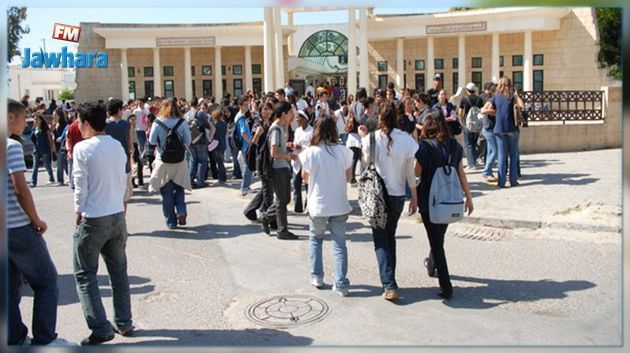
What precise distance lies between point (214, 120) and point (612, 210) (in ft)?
29.9

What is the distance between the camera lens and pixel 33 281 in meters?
5.00

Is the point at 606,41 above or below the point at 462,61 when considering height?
above

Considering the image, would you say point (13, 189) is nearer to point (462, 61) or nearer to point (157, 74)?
point (462, 61)

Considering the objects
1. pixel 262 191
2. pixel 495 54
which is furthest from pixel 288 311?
pixel 495 54

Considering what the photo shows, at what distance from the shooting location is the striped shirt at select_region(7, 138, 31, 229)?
15.8ft

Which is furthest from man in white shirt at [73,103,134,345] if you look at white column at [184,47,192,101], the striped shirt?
white column at [184,47,192,101]

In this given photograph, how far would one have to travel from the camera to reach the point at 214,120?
15.4 meters

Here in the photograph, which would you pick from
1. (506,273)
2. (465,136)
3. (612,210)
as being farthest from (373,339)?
(465,136)

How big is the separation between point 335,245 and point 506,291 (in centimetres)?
183

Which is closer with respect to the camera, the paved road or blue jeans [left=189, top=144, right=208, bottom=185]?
the paved road

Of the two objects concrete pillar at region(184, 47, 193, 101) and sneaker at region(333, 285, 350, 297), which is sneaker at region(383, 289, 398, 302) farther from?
concrete pillar at region(184, 47, 193, 101)

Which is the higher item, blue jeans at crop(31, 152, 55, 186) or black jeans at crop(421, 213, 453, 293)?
blue jeans at crop(31, 152, 55, 186)

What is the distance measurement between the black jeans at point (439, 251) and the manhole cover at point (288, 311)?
1.20m

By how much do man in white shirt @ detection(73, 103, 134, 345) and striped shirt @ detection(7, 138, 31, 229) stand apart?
509mm
